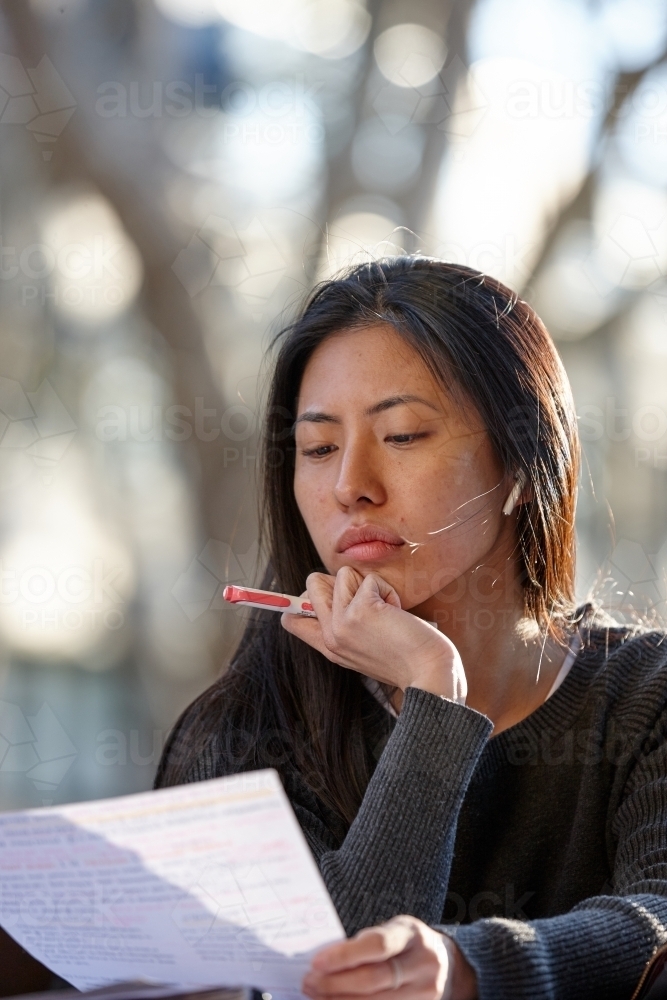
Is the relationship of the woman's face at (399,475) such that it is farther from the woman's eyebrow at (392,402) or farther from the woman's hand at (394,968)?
the woman's hand at (394,968)

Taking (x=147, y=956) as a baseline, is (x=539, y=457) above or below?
above

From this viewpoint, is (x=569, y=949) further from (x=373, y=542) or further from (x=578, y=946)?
(x=373, y=542)

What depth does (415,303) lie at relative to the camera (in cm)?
127

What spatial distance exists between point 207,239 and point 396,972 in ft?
8.97

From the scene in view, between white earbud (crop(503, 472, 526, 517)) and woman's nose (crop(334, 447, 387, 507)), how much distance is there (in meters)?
0.17

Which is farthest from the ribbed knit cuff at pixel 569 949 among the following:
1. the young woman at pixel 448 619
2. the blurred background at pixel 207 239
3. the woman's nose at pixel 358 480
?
the blurred background at pixel 207 239

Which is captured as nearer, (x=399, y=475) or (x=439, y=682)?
(x=439, y=682)

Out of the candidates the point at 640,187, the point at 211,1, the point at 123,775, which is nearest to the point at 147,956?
the point at 211,1

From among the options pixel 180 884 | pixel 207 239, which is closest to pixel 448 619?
pixel 180 884

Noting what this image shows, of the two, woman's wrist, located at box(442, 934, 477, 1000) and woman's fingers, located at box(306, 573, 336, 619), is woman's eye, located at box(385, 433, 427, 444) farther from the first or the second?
woman's wrist, located at box(442, 934, 477, 1000)

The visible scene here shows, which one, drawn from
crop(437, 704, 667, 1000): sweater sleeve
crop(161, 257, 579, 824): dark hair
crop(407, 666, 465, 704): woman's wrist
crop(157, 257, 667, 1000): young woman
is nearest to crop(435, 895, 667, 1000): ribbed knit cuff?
crop(437, 704, 667, 1000): sweater sleeve

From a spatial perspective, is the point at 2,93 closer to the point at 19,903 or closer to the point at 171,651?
the point at 171,651

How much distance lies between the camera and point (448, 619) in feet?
4.20

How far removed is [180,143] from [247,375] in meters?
0.73
